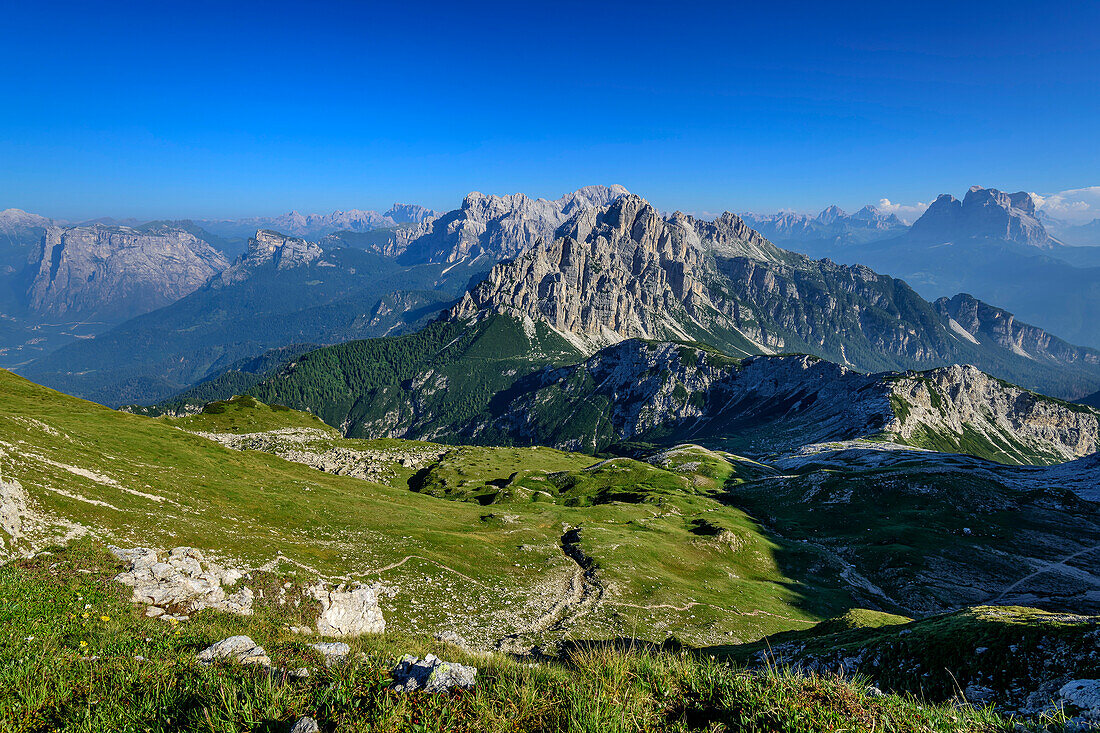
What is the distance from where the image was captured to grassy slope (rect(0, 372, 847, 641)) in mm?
41500

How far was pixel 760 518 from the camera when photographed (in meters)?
112

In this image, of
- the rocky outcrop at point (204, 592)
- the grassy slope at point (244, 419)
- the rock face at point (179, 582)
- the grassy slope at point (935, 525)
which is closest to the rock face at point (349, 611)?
the rocky outcrop at point (204, 592)

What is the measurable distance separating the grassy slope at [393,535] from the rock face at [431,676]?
30018 millimetres

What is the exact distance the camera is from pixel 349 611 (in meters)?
38.9

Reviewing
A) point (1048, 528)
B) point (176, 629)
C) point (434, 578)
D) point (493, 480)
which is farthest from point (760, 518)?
point (176, 629)

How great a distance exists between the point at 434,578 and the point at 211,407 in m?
153

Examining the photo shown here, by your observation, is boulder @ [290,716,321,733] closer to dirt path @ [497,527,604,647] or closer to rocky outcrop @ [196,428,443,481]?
dirt path @ [497,527,604,647]

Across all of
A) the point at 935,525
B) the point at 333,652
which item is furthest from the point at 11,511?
the point at 935,525

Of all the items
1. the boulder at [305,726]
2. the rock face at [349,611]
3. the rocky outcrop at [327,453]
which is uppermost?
the boulder at [305,726]

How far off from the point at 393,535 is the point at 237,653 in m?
47.1

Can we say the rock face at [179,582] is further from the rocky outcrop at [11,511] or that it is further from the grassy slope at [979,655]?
the grassy slope at [979,655]

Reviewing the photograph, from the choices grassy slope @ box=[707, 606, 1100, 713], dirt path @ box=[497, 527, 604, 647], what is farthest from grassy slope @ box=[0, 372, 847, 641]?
grassy slope @ box=[707, 606, 1100, 713]

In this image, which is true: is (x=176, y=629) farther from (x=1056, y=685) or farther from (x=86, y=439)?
(x=86, y=439)

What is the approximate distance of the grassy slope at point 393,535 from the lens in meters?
41.5
